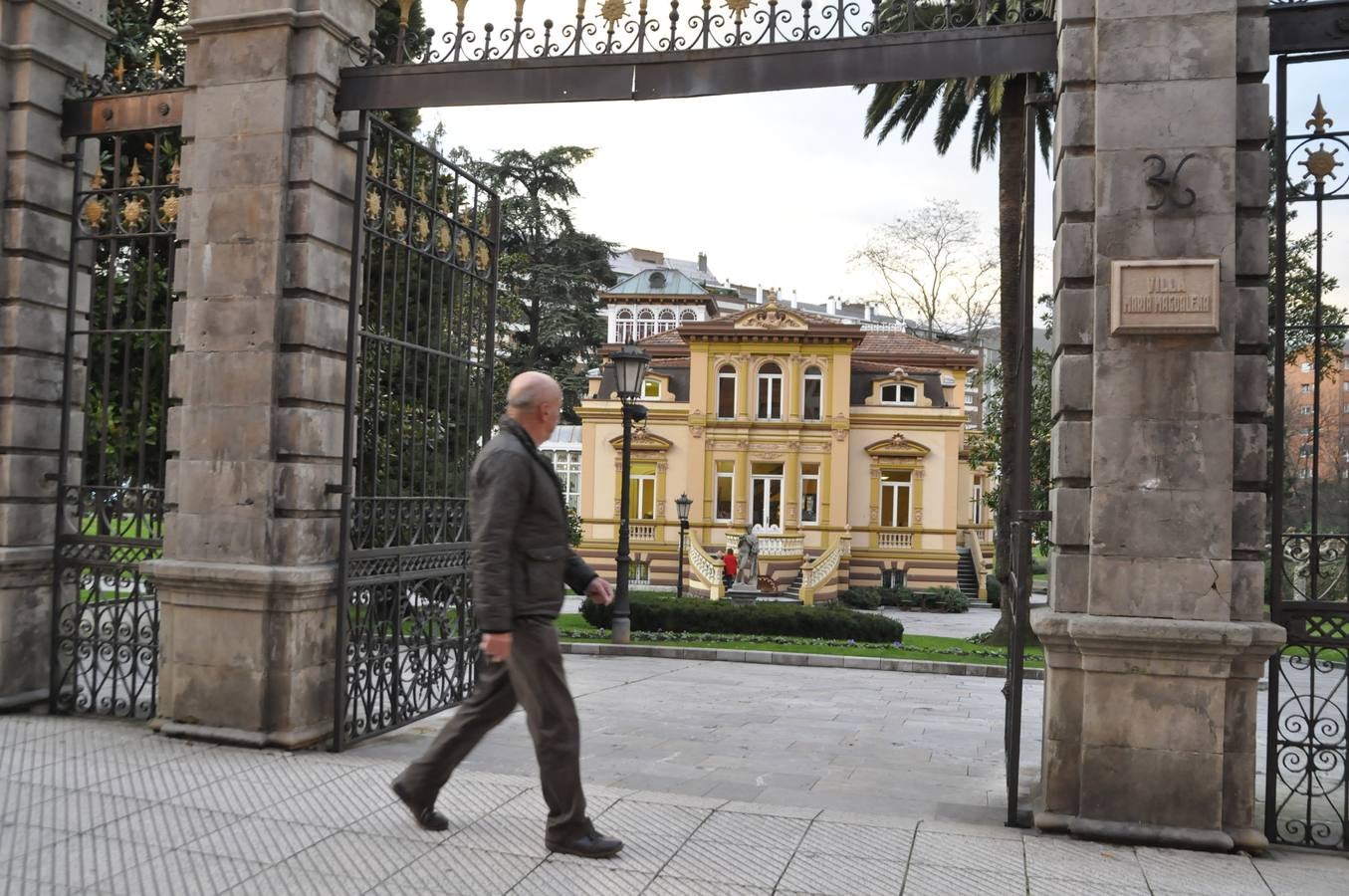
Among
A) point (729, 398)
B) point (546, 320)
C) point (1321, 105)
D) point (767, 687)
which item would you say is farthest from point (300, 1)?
point (546, 320)

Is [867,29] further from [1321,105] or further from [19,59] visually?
[19,59]

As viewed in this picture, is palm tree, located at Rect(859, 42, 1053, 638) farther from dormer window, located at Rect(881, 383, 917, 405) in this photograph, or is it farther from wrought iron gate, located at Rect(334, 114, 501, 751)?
dormer window, located at Rect(881, 383, 917, 405)

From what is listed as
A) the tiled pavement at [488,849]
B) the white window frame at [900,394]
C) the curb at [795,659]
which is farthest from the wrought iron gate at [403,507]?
the white window frame at [900,394]

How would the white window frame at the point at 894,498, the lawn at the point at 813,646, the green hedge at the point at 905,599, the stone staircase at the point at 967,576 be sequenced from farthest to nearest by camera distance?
the stone staircase at the point at 967,576 < the white window frame at the point at 894,498 < the green hedge at the point at 905,599 < the lawn at the point at 813,646

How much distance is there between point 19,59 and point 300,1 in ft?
7.86

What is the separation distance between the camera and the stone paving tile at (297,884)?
4.57 meters

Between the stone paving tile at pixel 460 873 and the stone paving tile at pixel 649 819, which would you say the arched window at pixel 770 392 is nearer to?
the stone paving tile at pixel 649 819

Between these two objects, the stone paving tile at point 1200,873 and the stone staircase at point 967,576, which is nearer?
the stone paving tile at point 1200,873

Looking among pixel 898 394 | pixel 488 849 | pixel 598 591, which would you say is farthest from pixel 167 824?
pixel 898 394

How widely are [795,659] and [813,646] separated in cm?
160

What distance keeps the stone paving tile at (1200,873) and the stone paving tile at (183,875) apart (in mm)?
4032

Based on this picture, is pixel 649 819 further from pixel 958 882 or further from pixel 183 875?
pixel 183 875

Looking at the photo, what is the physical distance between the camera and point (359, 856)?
16.4ft

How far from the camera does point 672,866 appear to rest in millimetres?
4980
